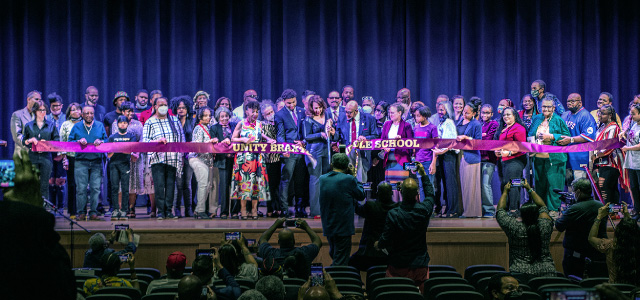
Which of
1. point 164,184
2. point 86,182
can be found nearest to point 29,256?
point 164,184

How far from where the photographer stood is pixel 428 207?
583 centimetres

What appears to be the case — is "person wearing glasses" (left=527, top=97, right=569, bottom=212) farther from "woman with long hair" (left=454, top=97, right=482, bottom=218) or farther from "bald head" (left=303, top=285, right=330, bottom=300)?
"bald head" (left=303, top=285, right=330, bottom=300)

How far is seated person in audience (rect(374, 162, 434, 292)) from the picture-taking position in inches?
228

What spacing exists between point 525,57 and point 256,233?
8.16 m

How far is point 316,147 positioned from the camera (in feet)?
31.1

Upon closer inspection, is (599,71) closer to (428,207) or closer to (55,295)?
(428,207)

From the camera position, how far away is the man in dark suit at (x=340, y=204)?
6.77m

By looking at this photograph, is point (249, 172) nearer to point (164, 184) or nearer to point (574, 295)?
point (164, 184)

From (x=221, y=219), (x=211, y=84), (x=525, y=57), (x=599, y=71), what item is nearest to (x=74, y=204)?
(x=221, y=219)

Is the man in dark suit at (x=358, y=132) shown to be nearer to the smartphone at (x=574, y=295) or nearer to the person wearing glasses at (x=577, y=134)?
the person wearing glasses at (x=577, y=134)

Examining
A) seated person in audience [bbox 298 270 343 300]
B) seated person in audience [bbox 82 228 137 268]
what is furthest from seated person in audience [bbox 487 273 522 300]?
seated person in audience [bbox 82 228 137 268]

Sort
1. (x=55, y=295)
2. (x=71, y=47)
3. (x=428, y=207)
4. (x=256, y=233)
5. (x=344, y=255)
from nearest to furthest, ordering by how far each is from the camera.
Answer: (x=55, y=295)
(x=428, y=207)
(x=344, y=255)
(x=256, y=233)
(x=71, y=47)

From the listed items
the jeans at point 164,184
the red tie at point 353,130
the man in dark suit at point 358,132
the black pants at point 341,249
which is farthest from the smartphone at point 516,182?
the jeans at point 164,184

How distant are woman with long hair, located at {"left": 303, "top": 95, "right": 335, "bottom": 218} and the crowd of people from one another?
0.05 ft
